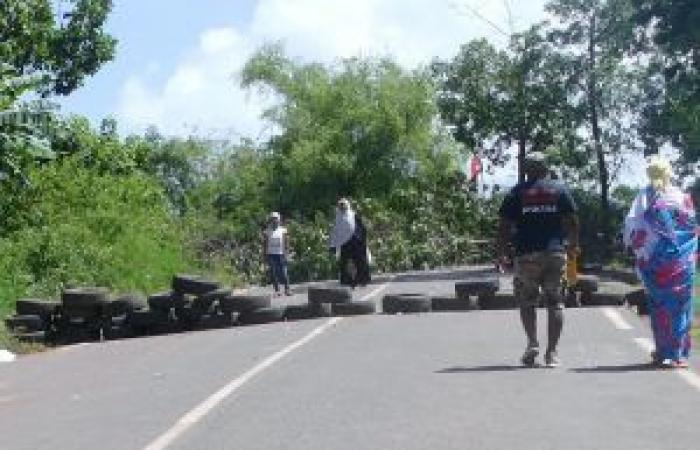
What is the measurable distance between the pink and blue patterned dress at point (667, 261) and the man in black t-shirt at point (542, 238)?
2.10 ft

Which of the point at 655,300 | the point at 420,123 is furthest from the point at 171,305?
the point at 420,123

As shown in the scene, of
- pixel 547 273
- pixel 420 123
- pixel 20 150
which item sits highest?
pixel 420 123

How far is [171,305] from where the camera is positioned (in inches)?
936

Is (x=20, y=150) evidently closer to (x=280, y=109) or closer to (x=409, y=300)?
(x=409, y=300)

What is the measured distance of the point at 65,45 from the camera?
42375 millimetres

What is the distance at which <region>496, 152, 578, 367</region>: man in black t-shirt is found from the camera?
13.3 meters

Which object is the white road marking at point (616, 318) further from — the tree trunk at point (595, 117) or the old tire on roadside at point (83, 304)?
the tree trunk at point (595, 117)

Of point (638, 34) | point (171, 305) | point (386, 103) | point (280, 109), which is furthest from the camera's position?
point (280, 109)

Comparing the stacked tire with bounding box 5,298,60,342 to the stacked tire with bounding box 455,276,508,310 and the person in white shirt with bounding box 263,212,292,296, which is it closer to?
the person in white shirt with bounding box 263,212,292,296

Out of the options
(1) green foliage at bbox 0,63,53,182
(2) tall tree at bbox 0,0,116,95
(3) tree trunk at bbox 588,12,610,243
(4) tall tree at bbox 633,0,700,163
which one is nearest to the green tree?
(3) tree trunk at bbox 588,12,610,243

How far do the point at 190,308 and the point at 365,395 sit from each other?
12323mm

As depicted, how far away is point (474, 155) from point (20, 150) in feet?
103

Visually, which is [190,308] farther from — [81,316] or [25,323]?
[25,323]

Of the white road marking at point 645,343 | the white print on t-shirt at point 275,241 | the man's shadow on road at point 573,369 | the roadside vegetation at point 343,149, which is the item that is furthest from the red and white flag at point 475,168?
the man's shadow on road at point 573,369
